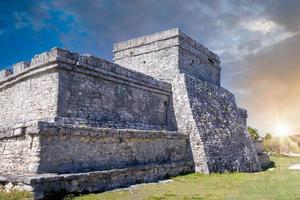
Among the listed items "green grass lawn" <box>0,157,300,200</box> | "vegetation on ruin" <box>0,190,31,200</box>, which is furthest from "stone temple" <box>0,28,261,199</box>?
"green grass lawn" <box>0,157,300,200</box>

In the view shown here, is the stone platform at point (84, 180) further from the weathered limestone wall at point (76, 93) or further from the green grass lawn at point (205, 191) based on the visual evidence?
the weathered limestone wall at point (76, 93)

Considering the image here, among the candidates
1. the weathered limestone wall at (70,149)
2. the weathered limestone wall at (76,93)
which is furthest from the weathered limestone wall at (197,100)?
the weathered limestone wall at (70,149)

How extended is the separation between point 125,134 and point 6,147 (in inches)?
138

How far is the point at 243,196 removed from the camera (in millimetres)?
8312

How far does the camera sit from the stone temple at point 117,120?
8453mm

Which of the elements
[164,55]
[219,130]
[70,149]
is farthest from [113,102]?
[219,130]

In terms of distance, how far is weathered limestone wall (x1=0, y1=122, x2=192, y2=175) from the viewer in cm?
817

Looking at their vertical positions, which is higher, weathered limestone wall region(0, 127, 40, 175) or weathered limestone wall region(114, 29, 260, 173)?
weathered limestone wall region(114, 29, 260, 173)

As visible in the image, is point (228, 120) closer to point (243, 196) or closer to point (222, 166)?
point (222, 166)

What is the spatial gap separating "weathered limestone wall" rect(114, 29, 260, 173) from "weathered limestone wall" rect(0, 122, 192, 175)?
11.1 ft

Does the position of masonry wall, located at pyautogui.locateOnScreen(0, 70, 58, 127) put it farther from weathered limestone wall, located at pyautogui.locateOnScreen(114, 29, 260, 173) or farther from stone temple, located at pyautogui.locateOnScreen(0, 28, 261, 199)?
weathered limestone wall, located at pyautogui.locateOnScreen(114, 29, 260, 173)

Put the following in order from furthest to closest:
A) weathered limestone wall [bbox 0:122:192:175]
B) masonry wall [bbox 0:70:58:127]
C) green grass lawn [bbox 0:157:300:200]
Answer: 1. masonry wall [bbox 0:70:58:127]
2. weathered limestone wall [bbox 0:122:192:175]
3. green grass lawn [bbox 0:157:300:200]

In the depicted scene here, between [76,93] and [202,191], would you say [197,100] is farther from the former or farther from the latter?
[202,191]

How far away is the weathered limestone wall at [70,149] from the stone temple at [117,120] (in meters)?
0.03
